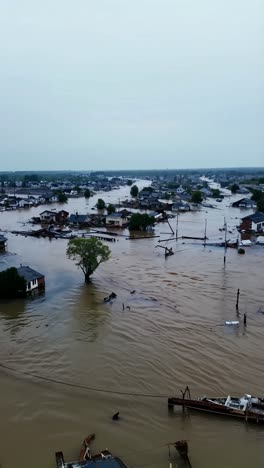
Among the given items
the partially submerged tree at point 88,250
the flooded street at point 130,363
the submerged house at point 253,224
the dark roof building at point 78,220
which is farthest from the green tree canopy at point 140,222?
the partially submerged tree at point 88,250

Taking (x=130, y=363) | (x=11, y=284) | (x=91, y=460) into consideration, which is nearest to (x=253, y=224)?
(x=11, y=284)

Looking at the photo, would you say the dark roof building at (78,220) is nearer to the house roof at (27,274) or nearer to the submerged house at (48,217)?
the submerged house at (48,217)

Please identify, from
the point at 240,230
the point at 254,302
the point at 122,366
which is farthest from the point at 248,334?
the point at 240,230

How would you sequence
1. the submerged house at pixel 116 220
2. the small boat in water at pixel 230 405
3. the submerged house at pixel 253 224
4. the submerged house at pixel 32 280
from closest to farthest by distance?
the small boat in water at pixel 230 405 → the submerged house at pixel 32 280 → the submerged house at pixel 253 224 → the submerged house at pixel 116 220

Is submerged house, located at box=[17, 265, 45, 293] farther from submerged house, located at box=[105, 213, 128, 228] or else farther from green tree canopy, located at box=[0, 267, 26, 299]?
submerged house, located at box=[105, 213, 128, 228]

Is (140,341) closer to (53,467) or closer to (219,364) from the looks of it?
(219,364)
